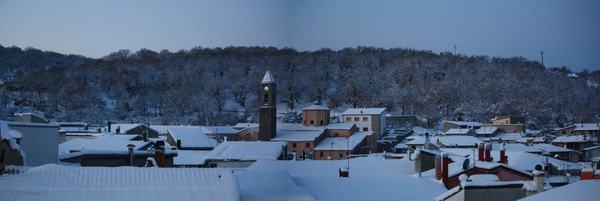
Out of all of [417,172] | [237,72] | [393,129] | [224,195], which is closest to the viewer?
[224,195]

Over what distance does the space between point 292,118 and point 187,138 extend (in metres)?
10.3

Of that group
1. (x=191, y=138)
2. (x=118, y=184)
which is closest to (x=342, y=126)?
(x=191, y=138)

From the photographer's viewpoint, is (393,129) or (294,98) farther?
(294,98)

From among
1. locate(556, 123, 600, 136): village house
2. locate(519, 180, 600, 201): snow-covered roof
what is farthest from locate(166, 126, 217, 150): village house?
locate(519, 180, 600, 201): snow-covered roof

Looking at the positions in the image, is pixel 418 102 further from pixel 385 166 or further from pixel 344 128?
pixel 385 166

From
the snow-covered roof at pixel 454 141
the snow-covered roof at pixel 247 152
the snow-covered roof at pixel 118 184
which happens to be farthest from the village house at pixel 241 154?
the snow-covered roof at pixel 118 184

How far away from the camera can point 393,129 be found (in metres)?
28.5

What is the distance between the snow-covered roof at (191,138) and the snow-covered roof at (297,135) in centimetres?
254

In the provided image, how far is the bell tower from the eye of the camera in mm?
21594

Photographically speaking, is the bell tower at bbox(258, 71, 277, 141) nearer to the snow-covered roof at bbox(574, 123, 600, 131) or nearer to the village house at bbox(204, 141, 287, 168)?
the village house at bbox(204, 141, 287, 168)

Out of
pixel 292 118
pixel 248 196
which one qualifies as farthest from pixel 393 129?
pixel 248 196

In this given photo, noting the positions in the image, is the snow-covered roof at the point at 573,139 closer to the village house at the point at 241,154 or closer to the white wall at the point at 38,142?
the village house at the point at 241,154

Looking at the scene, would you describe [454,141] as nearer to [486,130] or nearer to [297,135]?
[297,135]

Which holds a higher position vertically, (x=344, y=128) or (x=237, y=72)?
(x=237, y=72)
